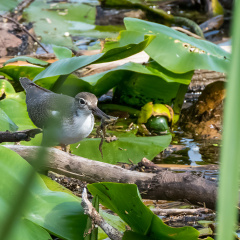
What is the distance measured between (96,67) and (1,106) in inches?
51.9

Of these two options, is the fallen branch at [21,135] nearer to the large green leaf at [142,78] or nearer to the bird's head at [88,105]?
the bird's head at [88,105]

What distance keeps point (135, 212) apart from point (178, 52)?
2311 millimetres

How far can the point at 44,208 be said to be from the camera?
1789mm

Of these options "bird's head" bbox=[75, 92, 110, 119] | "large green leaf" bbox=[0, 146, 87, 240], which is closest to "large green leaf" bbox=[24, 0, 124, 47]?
"bird's head" bbox=[75, 92, 110, 119]

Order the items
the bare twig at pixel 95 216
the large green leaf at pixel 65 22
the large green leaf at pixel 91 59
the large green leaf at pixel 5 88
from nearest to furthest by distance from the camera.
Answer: the bare twig at pixel 95 216 → the large green leaf at pixel 91 59 → the large green leaf at pixel 5 88 → the large green leaf at pixel 65 22

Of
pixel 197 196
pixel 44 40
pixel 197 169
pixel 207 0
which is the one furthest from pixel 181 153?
pixel 207 0

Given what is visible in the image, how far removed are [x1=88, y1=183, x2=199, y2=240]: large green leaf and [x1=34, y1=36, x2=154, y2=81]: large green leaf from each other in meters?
1.60

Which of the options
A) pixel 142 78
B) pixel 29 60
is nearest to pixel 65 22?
pixel 29 60

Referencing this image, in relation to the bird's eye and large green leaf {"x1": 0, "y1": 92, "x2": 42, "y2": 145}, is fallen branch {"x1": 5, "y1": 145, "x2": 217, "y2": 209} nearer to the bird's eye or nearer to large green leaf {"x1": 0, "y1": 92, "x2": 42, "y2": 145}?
the bird's eye

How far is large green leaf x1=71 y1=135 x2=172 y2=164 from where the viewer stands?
335cm

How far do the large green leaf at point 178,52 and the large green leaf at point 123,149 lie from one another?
0.72 m

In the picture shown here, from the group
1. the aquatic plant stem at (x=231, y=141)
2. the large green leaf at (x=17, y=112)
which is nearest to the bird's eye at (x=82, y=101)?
the large green leaf at (x=17, y=112)

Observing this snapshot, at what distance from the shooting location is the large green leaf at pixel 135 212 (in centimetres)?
177

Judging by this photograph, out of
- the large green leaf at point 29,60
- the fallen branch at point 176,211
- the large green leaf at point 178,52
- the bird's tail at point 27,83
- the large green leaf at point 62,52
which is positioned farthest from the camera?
the large green leaf at point 62,52
